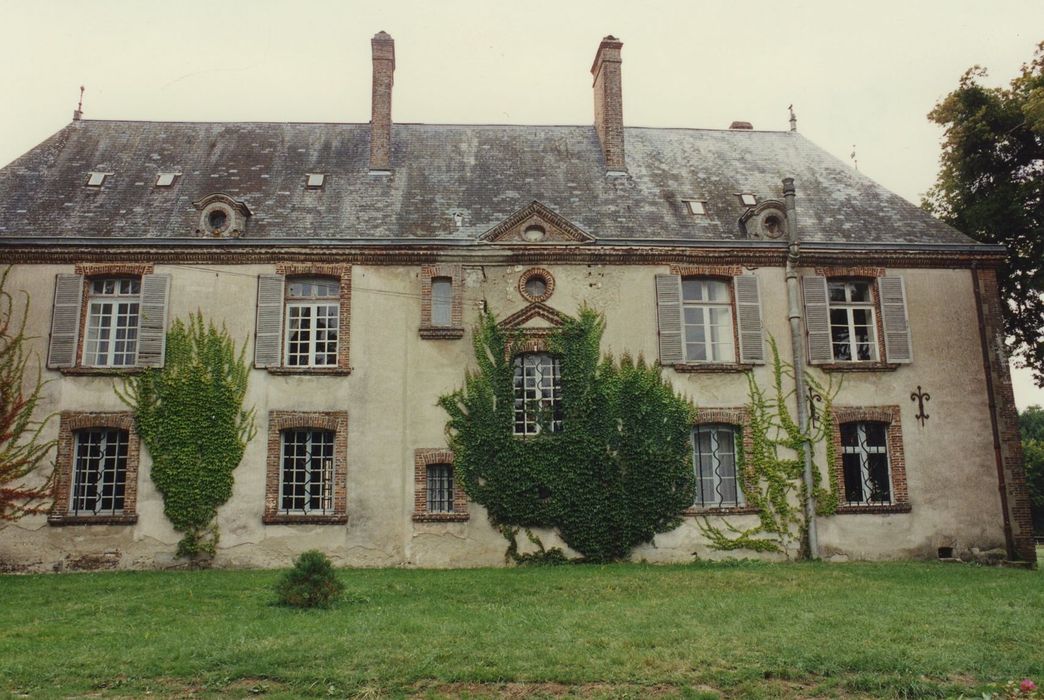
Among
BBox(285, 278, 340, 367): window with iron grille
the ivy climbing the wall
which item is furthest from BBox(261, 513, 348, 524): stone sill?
BBox(285, 278, 340, 367): window with iron grille

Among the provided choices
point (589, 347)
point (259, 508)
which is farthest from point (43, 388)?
point (589, 347)

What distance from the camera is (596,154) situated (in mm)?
20641

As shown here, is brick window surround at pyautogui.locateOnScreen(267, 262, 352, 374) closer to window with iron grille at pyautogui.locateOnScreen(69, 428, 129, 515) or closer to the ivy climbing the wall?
the ivy climbing the wall

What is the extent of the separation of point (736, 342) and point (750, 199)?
13.0 feet

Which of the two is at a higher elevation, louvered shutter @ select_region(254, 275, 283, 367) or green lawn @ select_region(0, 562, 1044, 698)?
louvered shutter @ select_region(254, 275, 283, 367)

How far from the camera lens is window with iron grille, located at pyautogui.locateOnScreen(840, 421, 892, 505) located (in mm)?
17094

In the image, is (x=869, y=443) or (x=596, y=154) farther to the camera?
(x=596, y=154)

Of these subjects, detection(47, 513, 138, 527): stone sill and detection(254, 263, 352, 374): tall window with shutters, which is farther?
detection(254, 263, 352, 374): tall window with shutters

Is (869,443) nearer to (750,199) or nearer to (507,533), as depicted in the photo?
(750,199)

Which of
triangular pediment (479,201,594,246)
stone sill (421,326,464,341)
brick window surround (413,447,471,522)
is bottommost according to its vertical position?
brick window surround (413,447,471,522)

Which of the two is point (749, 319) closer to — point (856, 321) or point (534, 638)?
point (856, 321)

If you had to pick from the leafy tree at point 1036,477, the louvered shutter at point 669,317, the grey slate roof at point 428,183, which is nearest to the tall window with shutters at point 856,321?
the grey slate roof at point 428,183

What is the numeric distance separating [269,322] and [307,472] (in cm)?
312

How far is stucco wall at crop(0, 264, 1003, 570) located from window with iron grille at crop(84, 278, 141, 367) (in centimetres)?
60
